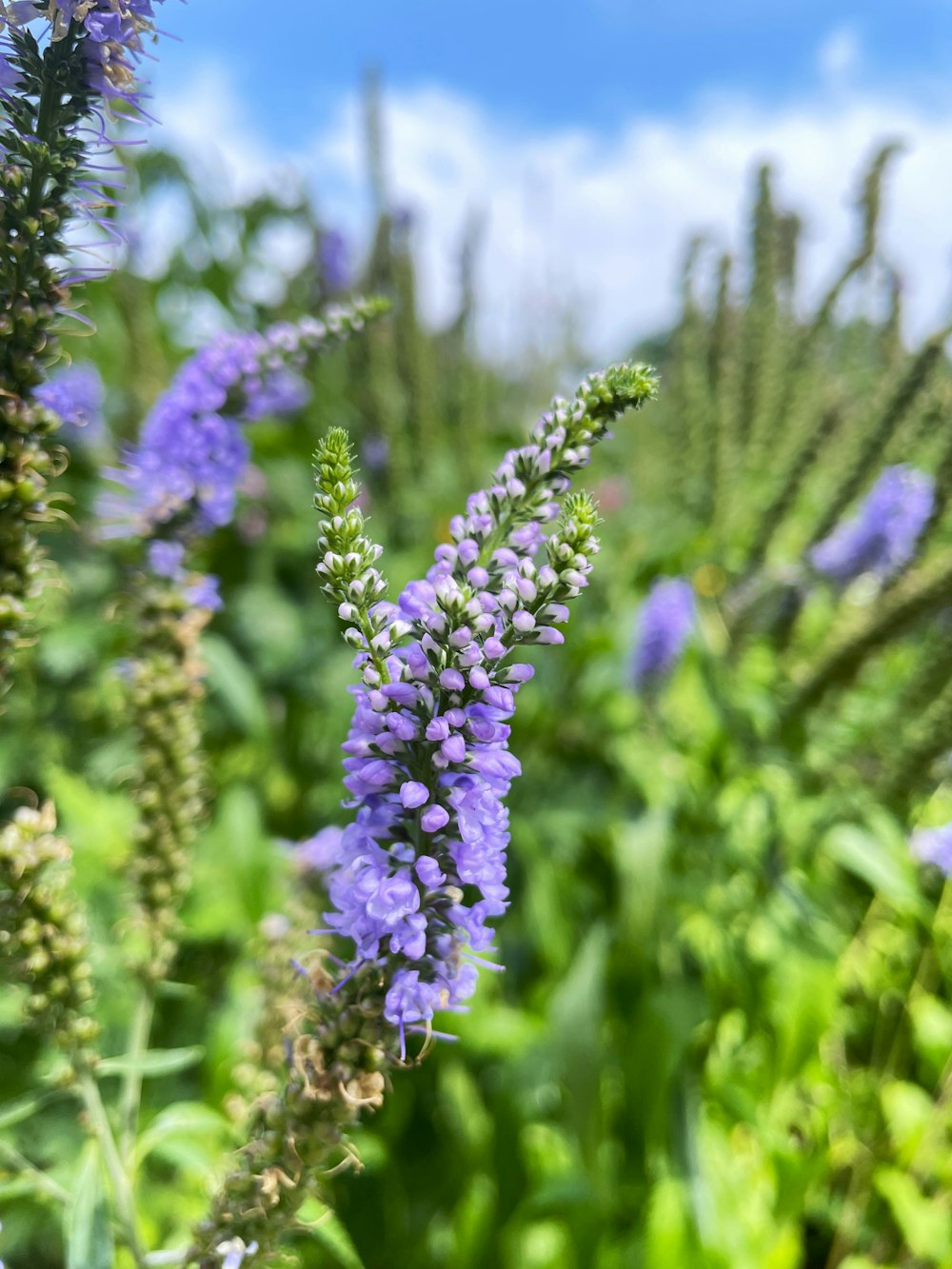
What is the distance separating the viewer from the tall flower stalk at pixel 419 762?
0.83 m

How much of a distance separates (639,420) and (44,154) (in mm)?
5217

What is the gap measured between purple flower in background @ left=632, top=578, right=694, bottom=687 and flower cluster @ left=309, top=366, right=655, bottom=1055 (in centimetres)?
245

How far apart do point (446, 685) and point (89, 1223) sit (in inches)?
37.5

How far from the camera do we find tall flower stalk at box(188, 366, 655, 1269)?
32.8 inches

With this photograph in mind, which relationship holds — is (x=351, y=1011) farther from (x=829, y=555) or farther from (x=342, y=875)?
(x=829, y=555)

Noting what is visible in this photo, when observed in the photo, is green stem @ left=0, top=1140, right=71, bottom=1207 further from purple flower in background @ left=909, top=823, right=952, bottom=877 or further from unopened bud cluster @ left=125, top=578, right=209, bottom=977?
purple flower in background @ left=909, top=823, right=952, bottom=877

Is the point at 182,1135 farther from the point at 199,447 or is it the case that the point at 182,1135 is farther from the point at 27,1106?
the point at 199,447

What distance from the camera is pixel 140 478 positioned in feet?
5.56

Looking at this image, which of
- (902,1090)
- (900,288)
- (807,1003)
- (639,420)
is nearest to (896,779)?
(807,1003)

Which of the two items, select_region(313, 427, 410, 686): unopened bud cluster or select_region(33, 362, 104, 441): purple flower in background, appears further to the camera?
select_region(33, 362, 104, 441): purple flower in background

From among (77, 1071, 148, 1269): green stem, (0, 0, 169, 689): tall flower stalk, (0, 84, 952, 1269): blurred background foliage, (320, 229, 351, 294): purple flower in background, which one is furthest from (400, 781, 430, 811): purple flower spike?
(320, 229, 351, 294): purple flower in background

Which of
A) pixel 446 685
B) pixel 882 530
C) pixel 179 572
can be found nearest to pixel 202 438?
pixel 179 572

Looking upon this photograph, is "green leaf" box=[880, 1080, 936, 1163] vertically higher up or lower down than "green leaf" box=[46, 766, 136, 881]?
lower down

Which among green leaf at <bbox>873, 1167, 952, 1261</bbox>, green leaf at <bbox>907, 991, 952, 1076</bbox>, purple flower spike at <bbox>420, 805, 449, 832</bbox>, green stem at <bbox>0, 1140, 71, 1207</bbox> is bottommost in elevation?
green leaf at <bbox>873, 1167, 952, 1261</bbox>
